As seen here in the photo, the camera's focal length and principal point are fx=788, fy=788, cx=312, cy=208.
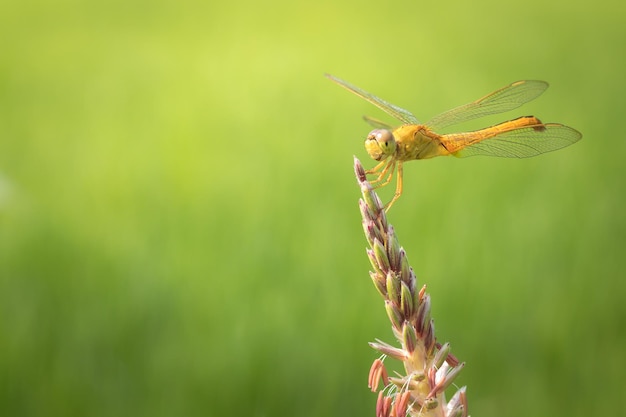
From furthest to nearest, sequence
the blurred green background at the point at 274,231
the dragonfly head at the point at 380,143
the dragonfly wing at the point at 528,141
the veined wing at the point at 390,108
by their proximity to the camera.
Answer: the blurred green background at the point at 274,231, the dragonfly wing at the point at 528,141, the veined wing at the point at 390,108, the dragonfly head at the point at 380,143

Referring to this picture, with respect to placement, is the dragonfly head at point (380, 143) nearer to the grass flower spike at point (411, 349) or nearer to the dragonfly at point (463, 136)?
the dragonfly at point (463, 136)

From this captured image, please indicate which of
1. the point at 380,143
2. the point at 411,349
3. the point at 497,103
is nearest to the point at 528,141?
the point at 497,103

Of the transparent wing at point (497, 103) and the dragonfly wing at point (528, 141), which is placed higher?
the transparent wing at point (497, 103)

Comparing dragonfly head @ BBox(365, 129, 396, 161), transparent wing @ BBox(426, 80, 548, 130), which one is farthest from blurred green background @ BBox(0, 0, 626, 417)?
dragonfly head @ BBox(365, 129, 396, 161)

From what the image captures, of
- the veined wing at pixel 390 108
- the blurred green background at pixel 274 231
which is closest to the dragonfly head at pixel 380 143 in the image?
the veined wing at pixel 390 108

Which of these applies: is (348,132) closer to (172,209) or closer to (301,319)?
(172,209)

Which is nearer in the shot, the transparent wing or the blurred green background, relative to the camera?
the transparent wing

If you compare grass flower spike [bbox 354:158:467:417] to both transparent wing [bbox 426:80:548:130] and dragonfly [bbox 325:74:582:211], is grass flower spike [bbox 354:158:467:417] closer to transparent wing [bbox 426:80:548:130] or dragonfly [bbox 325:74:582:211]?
dragonfly [bbox 325:74:582:211]
